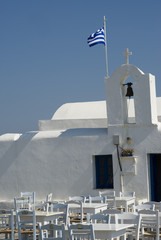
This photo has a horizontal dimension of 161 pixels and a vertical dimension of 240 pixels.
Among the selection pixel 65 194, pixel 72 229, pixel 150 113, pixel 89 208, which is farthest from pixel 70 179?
pixel 72 229

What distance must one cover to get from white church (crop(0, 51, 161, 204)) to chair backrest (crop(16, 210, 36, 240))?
20.5 feet

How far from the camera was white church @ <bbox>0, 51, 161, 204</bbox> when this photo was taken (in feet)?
60.5

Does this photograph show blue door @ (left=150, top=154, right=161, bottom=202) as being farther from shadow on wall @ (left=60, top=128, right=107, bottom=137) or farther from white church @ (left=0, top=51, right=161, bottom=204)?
shadow on wall @ (left=60, top=128, right=107, bottom=137)

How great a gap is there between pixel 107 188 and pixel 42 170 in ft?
8.33

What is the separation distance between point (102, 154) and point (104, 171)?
65 cm

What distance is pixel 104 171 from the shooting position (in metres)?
19.3

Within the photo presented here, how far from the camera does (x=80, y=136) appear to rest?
19.5 m

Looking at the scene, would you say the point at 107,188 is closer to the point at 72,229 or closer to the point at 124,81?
the point at 124,81

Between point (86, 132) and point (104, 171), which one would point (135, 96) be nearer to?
point (86, 132)

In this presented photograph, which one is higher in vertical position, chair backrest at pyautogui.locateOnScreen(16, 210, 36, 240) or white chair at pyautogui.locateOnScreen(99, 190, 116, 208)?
white chair at pyautogui.locateOnScreen(99, 190, 116, 208)

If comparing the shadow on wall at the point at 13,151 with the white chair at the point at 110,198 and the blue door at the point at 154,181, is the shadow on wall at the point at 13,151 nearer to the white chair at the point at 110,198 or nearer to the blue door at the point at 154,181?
the white chair at the point at 110,198

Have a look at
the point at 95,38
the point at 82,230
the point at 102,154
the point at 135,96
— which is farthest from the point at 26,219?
the point at 95,38

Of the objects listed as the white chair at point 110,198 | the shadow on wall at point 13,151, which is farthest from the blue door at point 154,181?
the shadow on wall at point 13,151

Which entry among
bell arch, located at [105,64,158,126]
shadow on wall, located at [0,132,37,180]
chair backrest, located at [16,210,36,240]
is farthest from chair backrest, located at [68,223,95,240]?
shadow on wall, located at [0,132,37,180]
